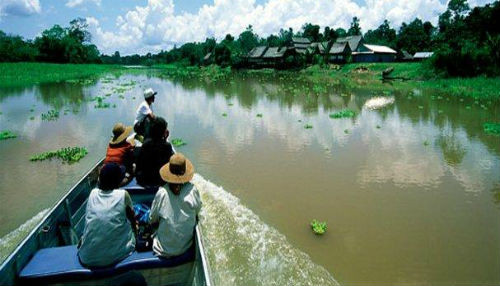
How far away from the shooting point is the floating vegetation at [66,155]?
33.6 feet

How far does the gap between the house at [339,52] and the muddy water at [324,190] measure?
51.1 m

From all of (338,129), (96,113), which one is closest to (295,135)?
(338,129)

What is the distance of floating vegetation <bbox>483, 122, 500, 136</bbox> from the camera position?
45.0 feet

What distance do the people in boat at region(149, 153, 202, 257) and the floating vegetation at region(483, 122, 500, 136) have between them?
14601 millimetres

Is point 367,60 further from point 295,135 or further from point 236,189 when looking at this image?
point 236,189

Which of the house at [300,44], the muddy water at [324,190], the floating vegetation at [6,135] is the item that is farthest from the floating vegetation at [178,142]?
the house at [300,44]

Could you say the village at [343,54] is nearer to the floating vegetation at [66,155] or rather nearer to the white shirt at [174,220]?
the floating vegetation at [66,155]

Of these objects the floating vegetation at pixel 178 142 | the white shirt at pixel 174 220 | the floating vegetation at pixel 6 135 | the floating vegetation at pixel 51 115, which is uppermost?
the white shirt at pixel 174 220

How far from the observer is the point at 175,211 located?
155 inches

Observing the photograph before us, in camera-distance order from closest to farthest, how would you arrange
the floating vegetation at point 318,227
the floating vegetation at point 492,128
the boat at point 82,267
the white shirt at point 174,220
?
the boat at point 82,267, the white shirt at point 174,220, the floating vegetation at point 318,227, the floating vegetation at point 492,128

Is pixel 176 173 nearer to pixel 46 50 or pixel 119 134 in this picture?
pixel 119 134

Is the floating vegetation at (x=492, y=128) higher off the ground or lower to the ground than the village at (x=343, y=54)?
lower

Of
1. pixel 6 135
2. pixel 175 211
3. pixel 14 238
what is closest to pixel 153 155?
pixel 175 211

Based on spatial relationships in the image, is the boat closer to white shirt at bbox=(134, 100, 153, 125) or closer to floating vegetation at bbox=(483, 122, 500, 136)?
white shirt at bbox=(134, 100, 153, 125)
